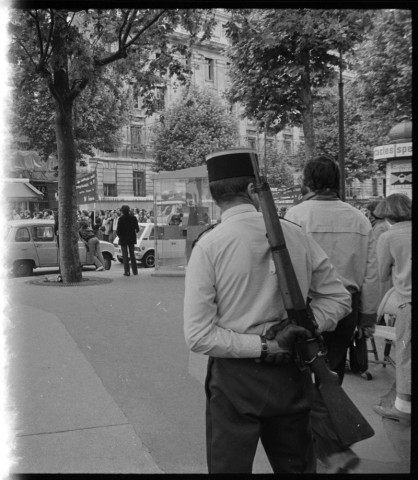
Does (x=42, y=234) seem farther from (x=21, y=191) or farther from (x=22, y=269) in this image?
(x=21, y=191)

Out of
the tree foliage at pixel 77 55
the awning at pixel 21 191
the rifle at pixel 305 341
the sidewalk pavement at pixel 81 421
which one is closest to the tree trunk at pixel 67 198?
the tree foliage at pixel 77 55

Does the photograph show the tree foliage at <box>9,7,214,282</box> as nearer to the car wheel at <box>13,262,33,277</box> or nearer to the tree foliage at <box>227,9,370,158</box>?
the tree foliage at <box>227,9,370,158</box>

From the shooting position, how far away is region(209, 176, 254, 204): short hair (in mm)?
2443

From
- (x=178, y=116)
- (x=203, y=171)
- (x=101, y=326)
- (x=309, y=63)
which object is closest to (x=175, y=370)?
(x=101, y=326)

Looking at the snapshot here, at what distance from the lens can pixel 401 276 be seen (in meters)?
3.97

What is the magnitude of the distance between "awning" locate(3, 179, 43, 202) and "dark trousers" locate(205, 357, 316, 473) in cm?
1156

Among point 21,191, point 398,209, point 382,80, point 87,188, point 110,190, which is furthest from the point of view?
point 110,190

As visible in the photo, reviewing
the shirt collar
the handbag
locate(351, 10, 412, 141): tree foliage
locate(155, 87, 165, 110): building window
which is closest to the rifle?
the shirt collar

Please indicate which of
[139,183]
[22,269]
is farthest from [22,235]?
[139,183]

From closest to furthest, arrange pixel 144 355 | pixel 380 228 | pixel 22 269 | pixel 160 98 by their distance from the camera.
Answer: pixel 144 355, pixel 380 228, pixel 160 98, pixel 22 269

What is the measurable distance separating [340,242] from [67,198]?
32.0 ft

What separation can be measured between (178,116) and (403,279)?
37.7 meters

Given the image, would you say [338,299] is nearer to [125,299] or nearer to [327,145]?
[125,299]

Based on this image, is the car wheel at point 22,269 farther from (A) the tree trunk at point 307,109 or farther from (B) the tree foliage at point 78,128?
(B) the tree foliage at point 78,128
